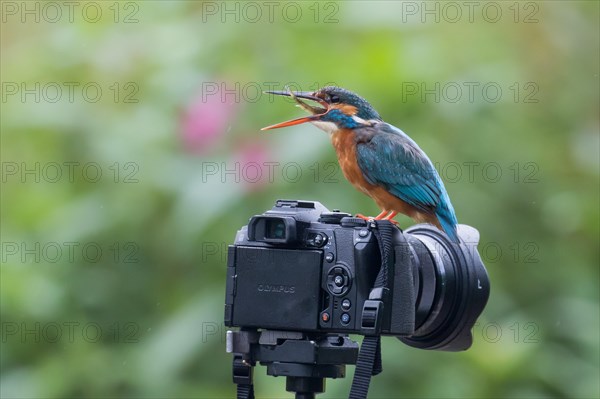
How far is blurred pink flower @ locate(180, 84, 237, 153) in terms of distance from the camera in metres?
5.30

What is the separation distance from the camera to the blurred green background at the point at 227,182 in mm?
5031

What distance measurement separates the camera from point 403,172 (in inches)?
150

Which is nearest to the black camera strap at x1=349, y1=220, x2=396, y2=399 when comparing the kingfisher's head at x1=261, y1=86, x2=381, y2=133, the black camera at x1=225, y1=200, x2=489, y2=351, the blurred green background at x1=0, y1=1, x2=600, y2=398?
the black camera at x1=225, y1=200, x2=489, y2=351

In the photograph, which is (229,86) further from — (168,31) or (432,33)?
(432,33)

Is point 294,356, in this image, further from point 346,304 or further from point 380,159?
point 380,159

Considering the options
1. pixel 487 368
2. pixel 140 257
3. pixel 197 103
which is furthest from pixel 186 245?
pixel 487 368

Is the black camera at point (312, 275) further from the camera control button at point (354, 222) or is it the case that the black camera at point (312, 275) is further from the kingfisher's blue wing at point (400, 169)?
the kingfisher's blue wing at point (400, 169)

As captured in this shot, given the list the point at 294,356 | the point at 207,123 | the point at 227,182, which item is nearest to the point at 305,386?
the point at 294,356

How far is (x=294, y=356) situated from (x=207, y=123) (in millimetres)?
2254

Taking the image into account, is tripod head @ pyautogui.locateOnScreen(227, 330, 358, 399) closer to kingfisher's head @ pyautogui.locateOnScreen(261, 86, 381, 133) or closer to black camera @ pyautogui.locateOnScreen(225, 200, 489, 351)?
black camera @ pyautogui.locateOnScreen(225, 200, 489, 351)

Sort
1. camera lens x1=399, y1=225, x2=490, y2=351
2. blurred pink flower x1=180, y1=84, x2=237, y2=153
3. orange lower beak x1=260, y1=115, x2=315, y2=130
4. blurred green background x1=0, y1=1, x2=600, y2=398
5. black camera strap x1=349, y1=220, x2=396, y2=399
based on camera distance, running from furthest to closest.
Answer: blurred pink flower x1=180, y1=84, x2=237, y2=153, blurred green background x1=0, y1=1, x2=600, y2=398, orange lower beak x1=260, y1=115, x2=315, y2=130, camera lens x1=399, y1=225, x2=490, y2=351, black camera strap x1=349, y1=220, x2=396, y2=399

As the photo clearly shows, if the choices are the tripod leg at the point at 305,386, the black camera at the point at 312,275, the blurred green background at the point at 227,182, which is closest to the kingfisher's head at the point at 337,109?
the black camera at the point at 312,275

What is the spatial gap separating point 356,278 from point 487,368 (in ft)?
5.78

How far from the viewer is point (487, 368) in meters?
4.79
